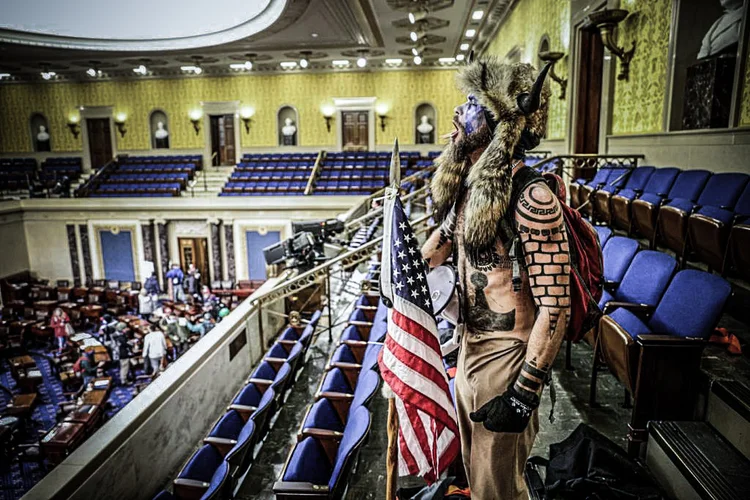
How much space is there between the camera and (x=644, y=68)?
5973 millimetres

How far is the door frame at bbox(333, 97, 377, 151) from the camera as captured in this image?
18.8 metres

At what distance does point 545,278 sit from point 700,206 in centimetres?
294

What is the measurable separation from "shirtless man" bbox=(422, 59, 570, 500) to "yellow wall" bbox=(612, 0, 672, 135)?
4.96 metres

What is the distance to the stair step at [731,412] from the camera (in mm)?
1998

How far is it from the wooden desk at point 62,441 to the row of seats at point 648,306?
6.30m

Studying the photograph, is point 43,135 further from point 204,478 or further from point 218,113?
point 204,478

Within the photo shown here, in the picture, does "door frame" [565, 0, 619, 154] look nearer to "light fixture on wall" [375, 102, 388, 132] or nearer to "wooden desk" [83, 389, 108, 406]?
"wooden desk" [83, 389, 108, 406]

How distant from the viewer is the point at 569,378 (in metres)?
3.45

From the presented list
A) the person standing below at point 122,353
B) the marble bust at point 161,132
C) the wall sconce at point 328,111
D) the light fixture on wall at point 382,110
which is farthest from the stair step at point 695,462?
the marble bust at point 161,132

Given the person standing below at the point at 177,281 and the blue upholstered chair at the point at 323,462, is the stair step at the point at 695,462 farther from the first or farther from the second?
the person standing below at the point at 177,281

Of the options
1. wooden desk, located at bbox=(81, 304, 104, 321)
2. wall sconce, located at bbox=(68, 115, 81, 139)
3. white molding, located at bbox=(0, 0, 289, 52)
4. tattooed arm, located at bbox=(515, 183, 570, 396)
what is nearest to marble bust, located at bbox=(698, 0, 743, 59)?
tattooed arm, located at bbox=(515, 183, 570, 396)

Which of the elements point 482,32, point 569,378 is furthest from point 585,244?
point 482,32

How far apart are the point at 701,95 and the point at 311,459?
5.15 metres

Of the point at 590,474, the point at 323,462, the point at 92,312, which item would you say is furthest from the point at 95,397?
the point at 590,474
